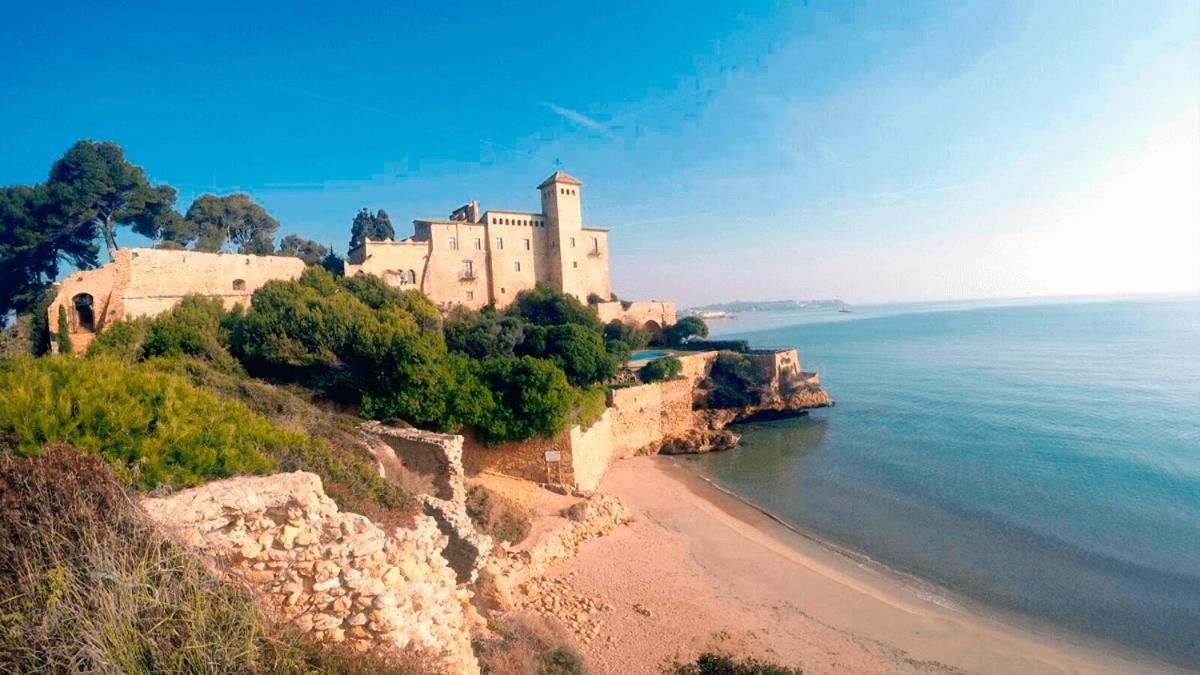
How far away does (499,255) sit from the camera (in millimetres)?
35812

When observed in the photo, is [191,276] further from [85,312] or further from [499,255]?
[499,255]

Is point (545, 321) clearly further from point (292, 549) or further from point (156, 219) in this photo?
point (292, 549)

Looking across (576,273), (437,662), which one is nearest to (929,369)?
(576,273)

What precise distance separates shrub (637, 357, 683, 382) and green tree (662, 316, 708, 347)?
10942 mm

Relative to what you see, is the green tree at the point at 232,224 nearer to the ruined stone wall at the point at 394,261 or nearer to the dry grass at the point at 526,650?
the ruined stone wall at the point at 394,261

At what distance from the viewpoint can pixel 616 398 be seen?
78.1 ft

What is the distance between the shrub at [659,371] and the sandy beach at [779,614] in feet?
38.5

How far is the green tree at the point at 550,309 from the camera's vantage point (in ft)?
109

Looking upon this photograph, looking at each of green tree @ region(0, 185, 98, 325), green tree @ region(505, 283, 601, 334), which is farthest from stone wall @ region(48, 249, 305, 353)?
green tree @ region(505, 283, 601, 334)

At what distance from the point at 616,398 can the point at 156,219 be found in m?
22.5

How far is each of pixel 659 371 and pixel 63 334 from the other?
22.6 m

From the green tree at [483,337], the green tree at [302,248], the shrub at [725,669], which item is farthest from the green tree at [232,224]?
the shrub at [725,669]

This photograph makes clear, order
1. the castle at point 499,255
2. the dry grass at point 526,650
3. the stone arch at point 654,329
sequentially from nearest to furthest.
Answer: the dry grass at point 526,650 → the castle at point 499,255 → the stone arch at point 654,329

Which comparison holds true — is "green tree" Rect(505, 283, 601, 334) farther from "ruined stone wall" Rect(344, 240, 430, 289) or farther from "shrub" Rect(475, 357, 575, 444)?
"shrub" Rect(475, 357, 575, 444)
